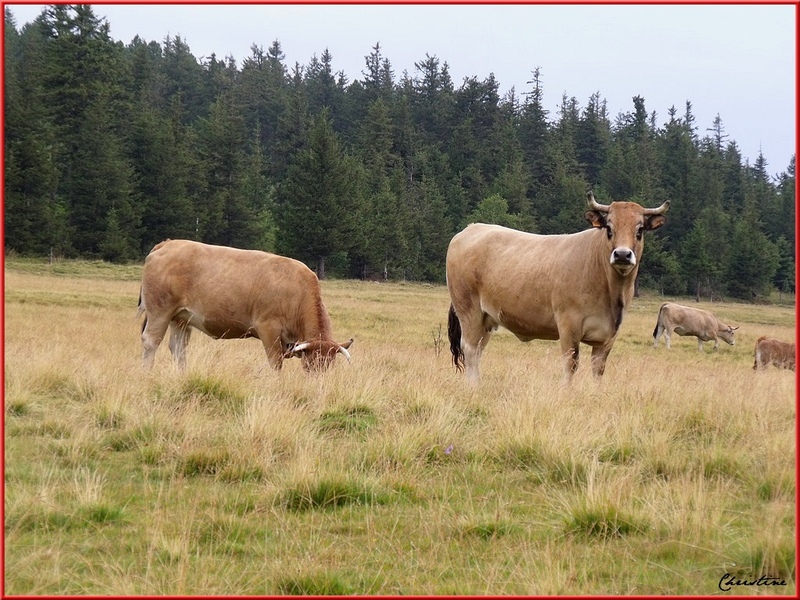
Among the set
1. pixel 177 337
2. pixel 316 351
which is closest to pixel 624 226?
pixel 316 351

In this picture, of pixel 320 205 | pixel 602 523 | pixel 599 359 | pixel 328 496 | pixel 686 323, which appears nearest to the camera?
pixel 602 523

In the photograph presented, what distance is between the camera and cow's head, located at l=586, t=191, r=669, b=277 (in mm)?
8203

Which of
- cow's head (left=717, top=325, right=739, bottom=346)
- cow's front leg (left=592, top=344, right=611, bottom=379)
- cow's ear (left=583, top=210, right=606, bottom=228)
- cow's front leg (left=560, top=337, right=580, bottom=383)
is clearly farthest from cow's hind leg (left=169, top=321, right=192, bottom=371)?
cow's head (left=717, top=325, right=739, bottom=346)

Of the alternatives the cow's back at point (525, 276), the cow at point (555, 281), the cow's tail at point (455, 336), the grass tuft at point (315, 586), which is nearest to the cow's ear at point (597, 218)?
the cow at point (555, 281)

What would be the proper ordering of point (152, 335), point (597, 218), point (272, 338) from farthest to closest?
1. point (152, 335)
2. point (272, 338)
3. point (597, 218)

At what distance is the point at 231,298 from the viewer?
10383 mm

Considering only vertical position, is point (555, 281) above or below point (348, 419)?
above

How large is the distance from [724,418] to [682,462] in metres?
1.57

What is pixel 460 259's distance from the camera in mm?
10773

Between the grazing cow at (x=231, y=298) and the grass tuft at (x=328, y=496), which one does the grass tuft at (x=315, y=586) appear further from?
the grazing cow at (x=231, y=298)

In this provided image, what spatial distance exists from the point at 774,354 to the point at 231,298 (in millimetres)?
15913

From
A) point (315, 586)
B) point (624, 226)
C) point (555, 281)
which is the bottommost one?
point (315, 586)

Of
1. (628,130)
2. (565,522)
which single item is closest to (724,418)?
(565,522)

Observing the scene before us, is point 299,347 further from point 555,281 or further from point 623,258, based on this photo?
point 623,258
